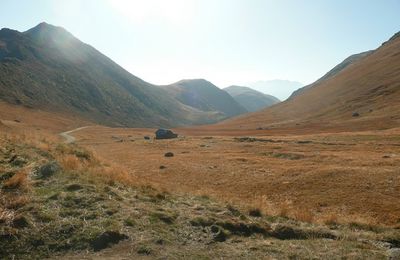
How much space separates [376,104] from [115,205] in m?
141

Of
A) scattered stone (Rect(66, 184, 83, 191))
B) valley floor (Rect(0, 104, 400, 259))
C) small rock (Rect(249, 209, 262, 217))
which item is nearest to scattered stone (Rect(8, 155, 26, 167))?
valley floor (Rect(0, 104, 400, 259))

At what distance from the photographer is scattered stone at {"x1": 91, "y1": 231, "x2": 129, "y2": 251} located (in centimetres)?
1236

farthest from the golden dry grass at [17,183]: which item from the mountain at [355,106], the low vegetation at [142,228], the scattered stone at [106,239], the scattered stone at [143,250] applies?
the mountain at [355,106]

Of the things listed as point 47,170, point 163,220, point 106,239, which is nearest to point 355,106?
point 47,170

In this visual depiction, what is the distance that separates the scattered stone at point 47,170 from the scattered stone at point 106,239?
8181 millimetres

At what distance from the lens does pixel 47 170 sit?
66.7ft

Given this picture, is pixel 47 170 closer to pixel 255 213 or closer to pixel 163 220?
pixel 163 220

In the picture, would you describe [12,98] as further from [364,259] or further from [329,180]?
[364,259]

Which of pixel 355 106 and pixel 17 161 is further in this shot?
pixel 355 106

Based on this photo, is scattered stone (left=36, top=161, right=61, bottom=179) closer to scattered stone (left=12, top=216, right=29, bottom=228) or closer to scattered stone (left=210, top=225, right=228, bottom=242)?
scattered stone (left=12, top=216, right=29, bottom=228)

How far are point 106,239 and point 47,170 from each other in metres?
9.04

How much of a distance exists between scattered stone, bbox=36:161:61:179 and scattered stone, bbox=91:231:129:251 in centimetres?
818

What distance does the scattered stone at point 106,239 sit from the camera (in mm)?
12359

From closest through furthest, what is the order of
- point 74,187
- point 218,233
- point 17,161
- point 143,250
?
point 143,250
point 218,233
point 74,187
point 17,161
